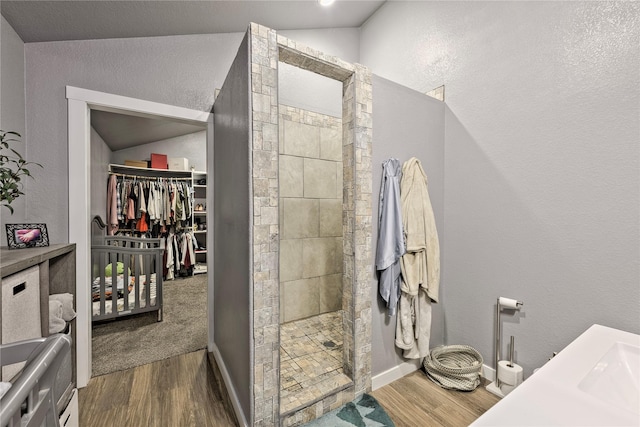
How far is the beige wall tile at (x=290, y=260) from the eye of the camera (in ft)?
8.88

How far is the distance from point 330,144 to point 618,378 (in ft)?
8.35

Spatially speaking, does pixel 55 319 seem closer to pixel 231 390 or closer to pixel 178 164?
pixel 231 390

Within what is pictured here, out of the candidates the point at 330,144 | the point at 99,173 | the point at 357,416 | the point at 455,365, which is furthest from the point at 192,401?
the point at 99,173

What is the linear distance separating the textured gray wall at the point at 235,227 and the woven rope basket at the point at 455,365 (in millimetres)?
1295

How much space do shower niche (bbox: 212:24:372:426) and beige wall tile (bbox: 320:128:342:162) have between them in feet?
0.84

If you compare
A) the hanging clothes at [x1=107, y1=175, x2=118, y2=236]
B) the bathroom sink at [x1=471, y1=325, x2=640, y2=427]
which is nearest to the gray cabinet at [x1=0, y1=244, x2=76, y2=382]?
the bathroom sink at [x1=471, y1=325, x2=640, y2=427]

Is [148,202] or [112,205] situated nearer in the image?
[112,205]

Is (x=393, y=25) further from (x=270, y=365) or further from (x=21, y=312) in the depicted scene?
(x=21, y=312)

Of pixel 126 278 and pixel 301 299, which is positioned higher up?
pixel 126 278

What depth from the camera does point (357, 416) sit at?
1.60 metres

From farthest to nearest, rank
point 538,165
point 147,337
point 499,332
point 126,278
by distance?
point 126,278 < point 147,337 < point 499,332 < point 538,165

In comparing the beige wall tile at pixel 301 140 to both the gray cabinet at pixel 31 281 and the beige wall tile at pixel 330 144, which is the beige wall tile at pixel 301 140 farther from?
the gray cabinet at pixel 31 281

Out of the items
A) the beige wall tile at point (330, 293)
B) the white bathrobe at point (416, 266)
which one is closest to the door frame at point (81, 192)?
the beige wall tile at point (330, 293)

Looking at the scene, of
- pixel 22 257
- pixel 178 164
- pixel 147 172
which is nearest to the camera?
pixel 22 257
